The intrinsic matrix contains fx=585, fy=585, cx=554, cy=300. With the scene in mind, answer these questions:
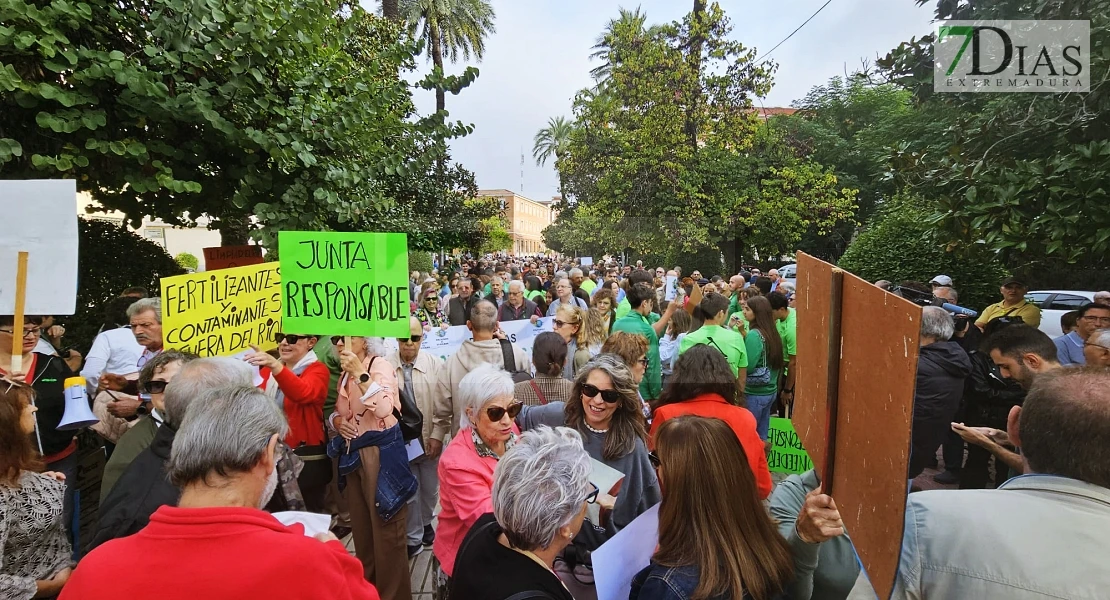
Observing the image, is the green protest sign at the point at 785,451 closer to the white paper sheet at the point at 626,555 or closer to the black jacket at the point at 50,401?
the white paper sheet at the point at 626,555

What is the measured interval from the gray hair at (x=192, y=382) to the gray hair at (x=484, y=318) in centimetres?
215

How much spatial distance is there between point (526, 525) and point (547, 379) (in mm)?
2039

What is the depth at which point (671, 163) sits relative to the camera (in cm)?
1830

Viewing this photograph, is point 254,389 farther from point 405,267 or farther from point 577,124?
point 577,124

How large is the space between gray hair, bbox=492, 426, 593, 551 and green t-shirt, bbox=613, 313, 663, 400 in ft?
9.87

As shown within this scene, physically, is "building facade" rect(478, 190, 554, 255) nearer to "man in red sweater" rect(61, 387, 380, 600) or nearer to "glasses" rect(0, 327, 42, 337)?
"glasses" rect(0, 327, 42, 337)

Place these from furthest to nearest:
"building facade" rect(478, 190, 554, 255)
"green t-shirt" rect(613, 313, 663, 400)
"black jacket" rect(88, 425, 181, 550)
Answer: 1. "building facade" rect(478, 190, 554, 255)
2. "green t-shirt" rect(613, 313, 663, 400)
3. "black jacket" rect(88, 425, 181, 550)

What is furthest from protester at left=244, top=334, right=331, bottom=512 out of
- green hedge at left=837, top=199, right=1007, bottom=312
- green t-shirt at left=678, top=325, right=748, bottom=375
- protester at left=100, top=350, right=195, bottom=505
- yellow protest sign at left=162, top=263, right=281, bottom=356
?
green hedge at left=837, top=199, right=1007, bottom=312

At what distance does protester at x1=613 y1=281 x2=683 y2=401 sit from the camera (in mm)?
5227

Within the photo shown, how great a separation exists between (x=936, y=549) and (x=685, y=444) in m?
0.74

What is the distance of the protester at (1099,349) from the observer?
3.76m

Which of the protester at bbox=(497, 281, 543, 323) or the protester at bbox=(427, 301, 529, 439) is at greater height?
the protester at bbox=(497, 281, 543, 323)

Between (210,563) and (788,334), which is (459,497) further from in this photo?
(788,334)

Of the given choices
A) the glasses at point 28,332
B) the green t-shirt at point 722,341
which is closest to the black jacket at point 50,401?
the glasses at point 28,332
